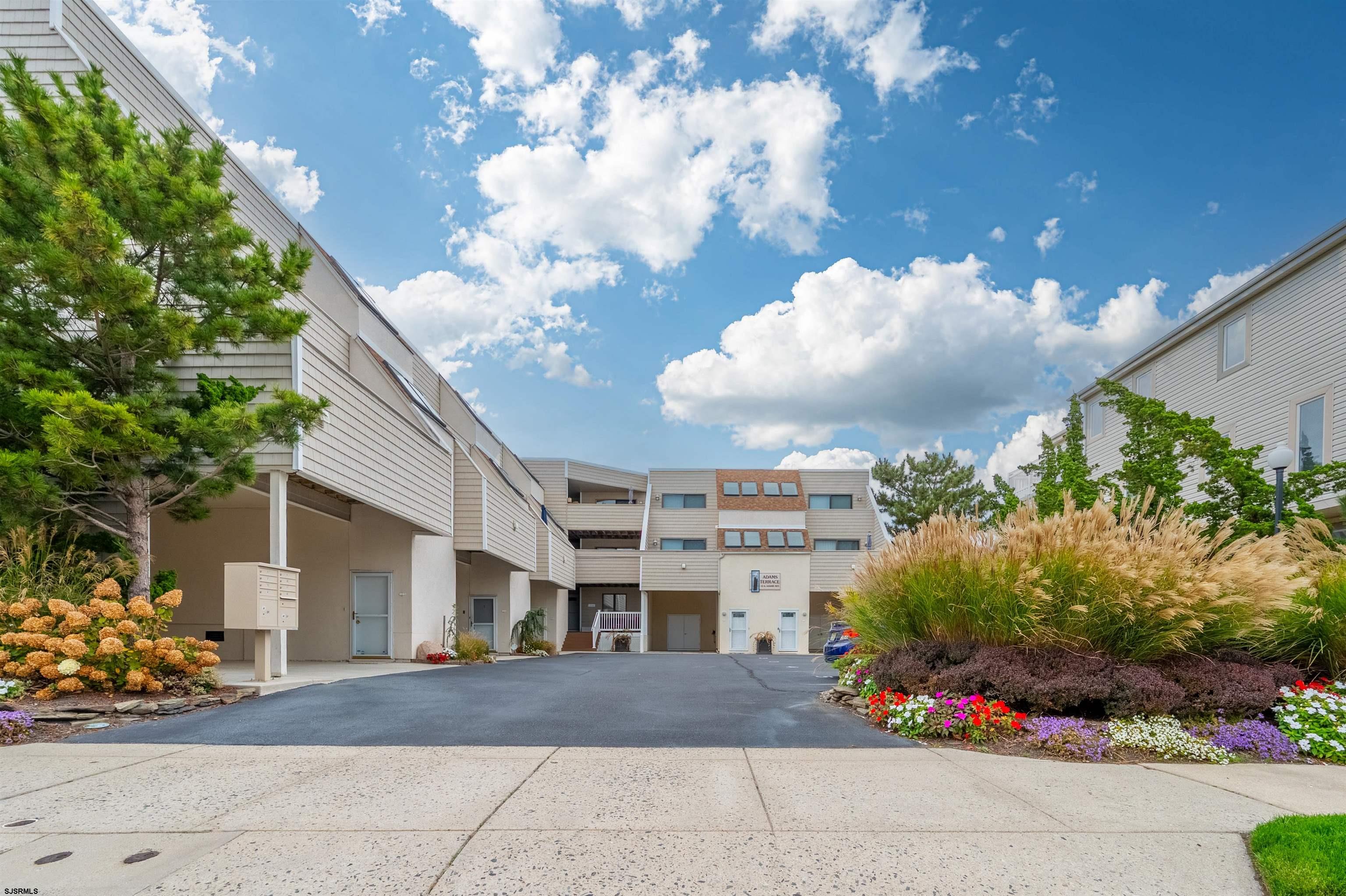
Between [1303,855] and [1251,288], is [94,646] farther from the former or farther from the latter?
[1251,288]

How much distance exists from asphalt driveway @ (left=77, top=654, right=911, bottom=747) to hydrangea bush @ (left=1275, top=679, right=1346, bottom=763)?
10.6 ft

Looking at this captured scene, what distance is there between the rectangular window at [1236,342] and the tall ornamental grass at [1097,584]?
12.3 m

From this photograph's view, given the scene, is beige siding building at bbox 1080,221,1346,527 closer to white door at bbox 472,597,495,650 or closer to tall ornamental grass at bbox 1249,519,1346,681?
tall ornamental grass at bbox 1249,519,1346,681

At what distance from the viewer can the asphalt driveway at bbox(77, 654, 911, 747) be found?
661 centimetres

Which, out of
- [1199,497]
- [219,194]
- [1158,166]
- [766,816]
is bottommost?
[766,816]

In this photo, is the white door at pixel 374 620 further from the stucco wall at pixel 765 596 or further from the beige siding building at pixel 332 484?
the stucco wall at pixel 765 596

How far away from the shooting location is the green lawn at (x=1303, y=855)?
3.35 meters

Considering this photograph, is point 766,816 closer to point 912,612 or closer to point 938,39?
point 912,612

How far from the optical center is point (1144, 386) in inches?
875

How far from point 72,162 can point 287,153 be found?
290 inches

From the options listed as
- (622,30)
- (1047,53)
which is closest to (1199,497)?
(1047,53)

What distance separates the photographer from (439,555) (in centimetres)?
1811

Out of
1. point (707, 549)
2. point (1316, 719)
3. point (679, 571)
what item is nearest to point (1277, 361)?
point (1316, 719)

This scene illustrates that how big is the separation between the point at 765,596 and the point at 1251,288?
1964cm
